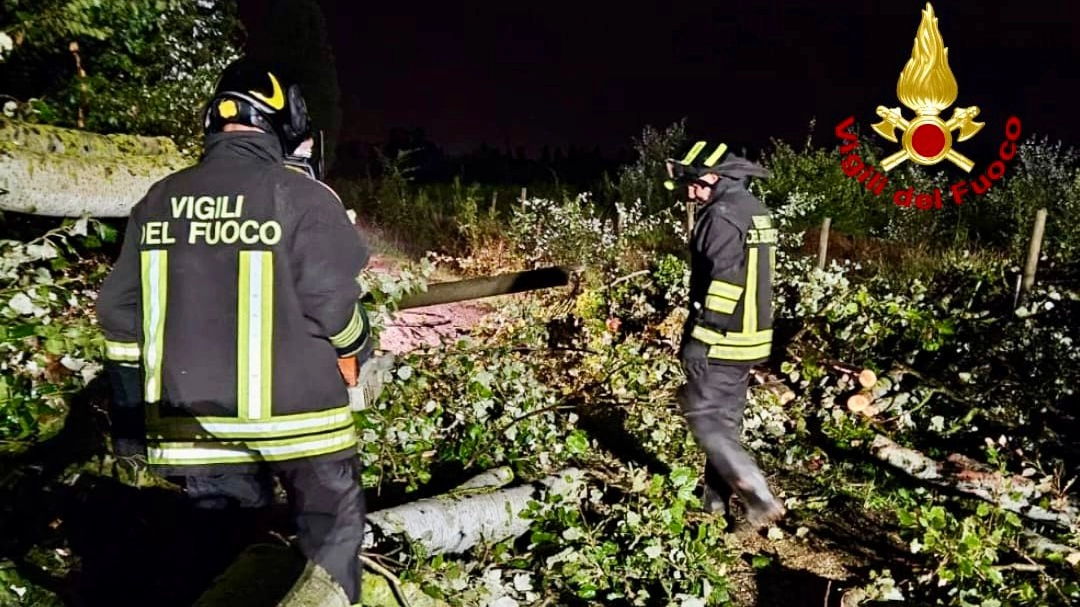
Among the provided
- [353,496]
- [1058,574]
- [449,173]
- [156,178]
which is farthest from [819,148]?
[449,173]

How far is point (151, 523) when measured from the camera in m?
3.14

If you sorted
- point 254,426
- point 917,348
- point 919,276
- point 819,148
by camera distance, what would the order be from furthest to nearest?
point 819,148
point 919,276
point 917,348
point 254,426

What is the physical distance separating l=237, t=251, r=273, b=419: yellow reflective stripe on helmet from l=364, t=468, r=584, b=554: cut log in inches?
42.4

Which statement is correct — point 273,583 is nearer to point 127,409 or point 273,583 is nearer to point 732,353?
point 127,409

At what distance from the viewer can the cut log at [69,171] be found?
140 inches

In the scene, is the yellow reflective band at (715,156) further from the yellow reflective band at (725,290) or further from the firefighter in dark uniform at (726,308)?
the yellow reflective band at (725,290)

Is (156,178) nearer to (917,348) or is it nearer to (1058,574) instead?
(1058,574)

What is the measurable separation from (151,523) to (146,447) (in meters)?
0.82

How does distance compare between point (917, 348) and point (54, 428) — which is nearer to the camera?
point (54, 428)

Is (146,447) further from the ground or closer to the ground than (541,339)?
further from the ground

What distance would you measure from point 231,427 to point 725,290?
245 centimetres

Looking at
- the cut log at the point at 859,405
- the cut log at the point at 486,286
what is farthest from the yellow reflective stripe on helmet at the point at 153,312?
the cut log at the point at 859,405

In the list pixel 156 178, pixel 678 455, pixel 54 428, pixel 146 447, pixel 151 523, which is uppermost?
pixel 156 178

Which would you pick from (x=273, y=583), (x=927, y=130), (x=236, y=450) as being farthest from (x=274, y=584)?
(x=927, y=130)
